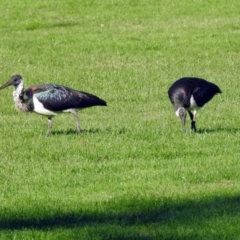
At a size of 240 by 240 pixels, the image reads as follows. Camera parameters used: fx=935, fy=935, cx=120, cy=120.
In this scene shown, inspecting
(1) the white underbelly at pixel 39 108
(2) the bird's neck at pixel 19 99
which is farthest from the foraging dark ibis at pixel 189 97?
(2) the bird's neck at pixel 19 99

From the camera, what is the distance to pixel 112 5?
31.4 meters

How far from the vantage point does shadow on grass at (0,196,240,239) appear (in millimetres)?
8680

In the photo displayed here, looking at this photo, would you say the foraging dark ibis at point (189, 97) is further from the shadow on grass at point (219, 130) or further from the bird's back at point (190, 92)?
the shadow on grass at point (219, 130)

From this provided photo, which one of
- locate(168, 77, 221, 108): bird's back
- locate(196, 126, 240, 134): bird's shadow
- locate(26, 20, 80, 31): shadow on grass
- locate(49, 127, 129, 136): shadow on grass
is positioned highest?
locate(168, 77, 221, 108): bird's back

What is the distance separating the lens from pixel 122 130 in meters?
15.4

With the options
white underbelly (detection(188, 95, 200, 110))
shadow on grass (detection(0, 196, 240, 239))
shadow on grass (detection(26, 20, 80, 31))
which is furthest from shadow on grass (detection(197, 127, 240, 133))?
shadow on grass (detection(26, 20, 80, 31))

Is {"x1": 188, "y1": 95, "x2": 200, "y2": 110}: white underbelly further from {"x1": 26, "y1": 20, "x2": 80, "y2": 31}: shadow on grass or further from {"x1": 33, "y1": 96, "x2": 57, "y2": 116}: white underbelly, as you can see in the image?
{"x1": 26, "y1": 20, "x2": 80, "y2": 31}: shadow on grass

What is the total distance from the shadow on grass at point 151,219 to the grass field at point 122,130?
0.04 ft

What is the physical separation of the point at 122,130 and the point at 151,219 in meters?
6.18

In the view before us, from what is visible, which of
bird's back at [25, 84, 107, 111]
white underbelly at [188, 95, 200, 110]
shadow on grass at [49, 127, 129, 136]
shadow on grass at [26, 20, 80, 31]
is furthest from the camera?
shadow on grass at [26, 20, 80, 31]

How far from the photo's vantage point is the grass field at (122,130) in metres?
9.44

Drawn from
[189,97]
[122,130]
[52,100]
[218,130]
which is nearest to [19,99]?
[52,100]

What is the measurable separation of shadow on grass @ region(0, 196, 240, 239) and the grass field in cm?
1

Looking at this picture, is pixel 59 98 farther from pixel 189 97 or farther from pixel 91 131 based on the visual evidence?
pixel 189 97
